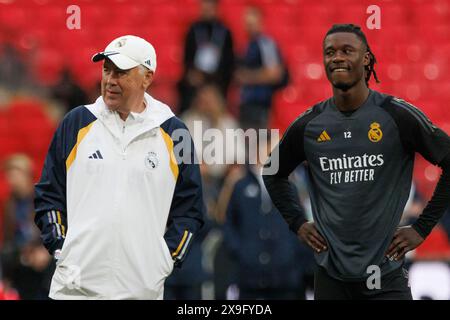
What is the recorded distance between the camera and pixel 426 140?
4883mm

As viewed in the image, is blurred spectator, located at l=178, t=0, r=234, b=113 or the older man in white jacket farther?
blurred spectator, located at l=178, t=0, r=234, b=113

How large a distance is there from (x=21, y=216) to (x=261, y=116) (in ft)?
9.16

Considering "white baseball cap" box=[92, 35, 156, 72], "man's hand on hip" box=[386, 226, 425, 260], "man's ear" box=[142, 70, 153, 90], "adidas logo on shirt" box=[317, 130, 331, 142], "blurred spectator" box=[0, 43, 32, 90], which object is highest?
"blurred spectator" box=[0, 43, 32, 90]

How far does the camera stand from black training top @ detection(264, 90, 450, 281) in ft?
16.1

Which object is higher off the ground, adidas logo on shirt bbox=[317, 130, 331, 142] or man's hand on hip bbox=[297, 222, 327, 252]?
adidas logo on shirt bbox=[317, 130, 331, 142]

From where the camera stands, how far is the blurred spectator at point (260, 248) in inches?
355

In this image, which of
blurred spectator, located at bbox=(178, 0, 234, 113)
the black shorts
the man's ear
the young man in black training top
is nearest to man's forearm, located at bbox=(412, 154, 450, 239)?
the young man in black training top

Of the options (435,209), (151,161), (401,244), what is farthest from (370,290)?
(151,161)

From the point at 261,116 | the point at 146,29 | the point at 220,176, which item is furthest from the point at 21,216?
the point at 146,29

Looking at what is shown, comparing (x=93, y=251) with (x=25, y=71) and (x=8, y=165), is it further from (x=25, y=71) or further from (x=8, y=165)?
(x=25, y=71)

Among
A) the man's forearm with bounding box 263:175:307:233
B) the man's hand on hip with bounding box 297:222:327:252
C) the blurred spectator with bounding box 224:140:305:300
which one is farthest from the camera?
the blurred spectator with bounding box 224:140:305:300

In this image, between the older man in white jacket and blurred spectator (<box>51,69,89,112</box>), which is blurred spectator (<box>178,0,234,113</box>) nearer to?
blurred spectator (<box>51,69,89,112</box>)

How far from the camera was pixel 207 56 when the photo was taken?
11.3m
